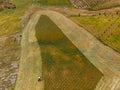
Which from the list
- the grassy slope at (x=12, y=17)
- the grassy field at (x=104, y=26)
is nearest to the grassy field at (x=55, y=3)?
the grassy slope at (x=12, y=17)

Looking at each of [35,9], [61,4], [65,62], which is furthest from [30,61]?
[61,4]

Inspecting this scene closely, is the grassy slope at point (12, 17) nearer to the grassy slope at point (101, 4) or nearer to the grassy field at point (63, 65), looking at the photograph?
the grassy field at point (63, 65)

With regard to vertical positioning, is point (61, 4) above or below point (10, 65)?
above

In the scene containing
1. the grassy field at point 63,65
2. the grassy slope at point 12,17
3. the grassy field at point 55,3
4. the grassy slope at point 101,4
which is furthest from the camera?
the grassy field at point 55,3

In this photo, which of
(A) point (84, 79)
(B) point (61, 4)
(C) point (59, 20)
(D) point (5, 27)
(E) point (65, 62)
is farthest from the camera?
(B) point (61, 4)

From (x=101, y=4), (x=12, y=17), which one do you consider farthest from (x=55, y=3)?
(x=101, y=4)

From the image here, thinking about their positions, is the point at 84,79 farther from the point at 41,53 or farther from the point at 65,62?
the point at 41,53
